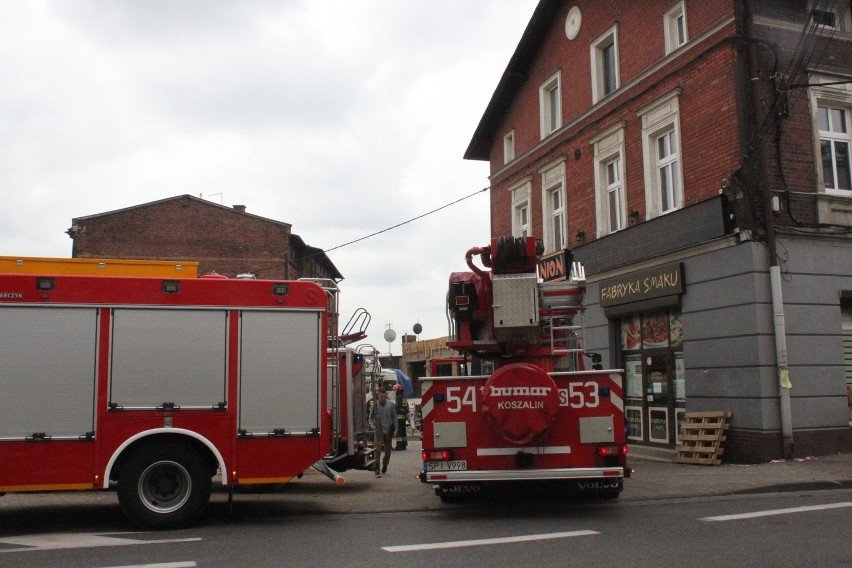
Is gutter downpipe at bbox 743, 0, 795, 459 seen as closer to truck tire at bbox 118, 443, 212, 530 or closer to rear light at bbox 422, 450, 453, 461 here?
rear light at bbox 422, 450, 453, 461

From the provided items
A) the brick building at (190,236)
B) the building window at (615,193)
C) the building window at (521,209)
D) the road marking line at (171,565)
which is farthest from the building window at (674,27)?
the brick building at (190,236)

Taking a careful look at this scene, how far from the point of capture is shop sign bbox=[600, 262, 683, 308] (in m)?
15.6

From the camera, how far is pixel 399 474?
1405cm

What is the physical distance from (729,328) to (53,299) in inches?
423

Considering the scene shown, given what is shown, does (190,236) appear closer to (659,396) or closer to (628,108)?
(628,108)

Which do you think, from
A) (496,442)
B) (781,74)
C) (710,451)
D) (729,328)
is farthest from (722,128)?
(496,442)

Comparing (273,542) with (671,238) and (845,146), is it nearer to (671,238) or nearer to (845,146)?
(671,238)

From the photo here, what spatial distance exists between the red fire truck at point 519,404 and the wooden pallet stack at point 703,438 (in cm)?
474

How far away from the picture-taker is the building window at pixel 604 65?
738 inches

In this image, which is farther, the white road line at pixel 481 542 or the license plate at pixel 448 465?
the license plate at pixel 448 465

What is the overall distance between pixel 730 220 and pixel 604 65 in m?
6.56

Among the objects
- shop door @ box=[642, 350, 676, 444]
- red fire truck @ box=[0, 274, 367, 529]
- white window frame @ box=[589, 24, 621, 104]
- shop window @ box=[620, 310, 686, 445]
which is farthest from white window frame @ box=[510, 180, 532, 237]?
red fire truck @ box=[0, 274, 367, 529]

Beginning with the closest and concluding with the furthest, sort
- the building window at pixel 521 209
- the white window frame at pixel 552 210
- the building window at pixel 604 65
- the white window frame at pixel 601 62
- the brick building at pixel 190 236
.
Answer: the white window frame at pixel 601 62
the building window at pixel 604 65
the white window frame at pixel 552 210
the building window at pixel 521 209
the brick building at pixel 190 236

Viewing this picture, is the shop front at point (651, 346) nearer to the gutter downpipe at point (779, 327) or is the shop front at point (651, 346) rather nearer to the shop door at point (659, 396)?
the shop door at point (659, 396)
